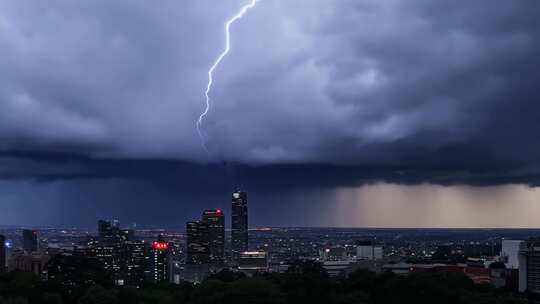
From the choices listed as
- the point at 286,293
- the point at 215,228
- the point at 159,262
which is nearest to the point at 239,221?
the point at 215,228

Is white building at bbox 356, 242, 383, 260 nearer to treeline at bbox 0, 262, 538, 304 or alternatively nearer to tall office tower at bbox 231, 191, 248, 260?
tall office tower at bbox 231, 191, 248, 260

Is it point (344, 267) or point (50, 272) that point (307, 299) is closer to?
point (50, 272)

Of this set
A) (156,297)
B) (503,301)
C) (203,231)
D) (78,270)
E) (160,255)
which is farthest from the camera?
(203,231)

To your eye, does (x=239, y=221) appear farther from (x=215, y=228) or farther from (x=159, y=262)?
(x=159, y=262)

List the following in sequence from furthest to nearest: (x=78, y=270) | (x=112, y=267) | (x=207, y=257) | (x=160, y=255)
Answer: (x=207, y=257)
(x=160, y=255)
(x=112, y=267)
(x=78, y=270)

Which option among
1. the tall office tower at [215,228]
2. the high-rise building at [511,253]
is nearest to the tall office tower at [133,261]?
the tall office tower at [215,228]

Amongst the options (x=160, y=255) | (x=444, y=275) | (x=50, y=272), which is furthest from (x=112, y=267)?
(x=444, y=275)
